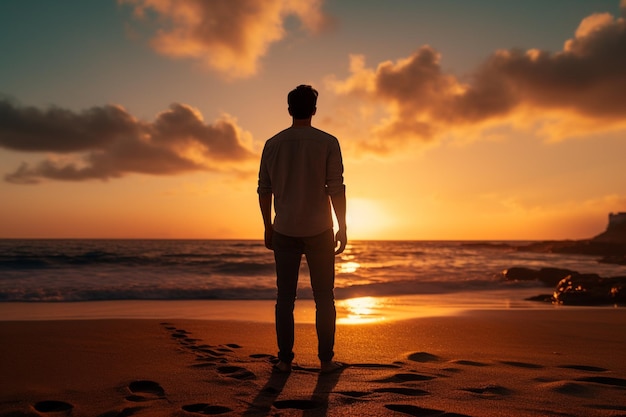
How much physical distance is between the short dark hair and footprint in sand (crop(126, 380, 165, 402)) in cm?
228

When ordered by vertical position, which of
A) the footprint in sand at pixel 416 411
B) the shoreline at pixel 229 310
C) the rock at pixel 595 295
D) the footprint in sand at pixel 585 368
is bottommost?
the shoreline at pixel 229 310

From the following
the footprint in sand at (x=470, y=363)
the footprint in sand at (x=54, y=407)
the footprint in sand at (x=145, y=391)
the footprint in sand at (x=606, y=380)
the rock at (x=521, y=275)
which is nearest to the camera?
the footprint in sand at (x=54, y=407)

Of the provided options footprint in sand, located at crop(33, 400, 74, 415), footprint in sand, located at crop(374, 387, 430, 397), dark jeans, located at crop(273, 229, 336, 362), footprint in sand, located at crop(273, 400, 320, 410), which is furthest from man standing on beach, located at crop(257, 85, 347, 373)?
footprint in sand, located at crop(33, 400, 74, 415)

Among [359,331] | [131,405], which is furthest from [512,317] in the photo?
[131,405]

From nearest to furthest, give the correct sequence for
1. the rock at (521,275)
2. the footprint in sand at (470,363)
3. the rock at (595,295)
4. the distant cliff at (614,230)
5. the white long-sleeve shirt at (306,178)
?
1. the white long-sleeve shirt at (306,178)
2. the footprint in sand at (470,363)
3. the rock at (595,295)
4. the rock at (521,275)
5. the distant cliff at (614,230)

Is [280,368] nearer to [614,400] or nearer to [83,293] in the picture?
[614,400]

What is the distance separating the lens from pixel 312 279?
12.3ft

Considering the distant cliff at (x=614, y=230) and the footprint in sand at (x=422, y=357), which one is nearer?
the footprint in sand at (x=422, y=357)

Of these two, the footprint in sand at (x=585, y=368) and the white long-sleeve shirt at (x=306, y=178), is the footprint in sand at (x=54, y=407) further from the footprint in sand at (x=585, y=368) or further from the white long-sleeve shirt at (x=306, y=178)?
the footprint in sand at (x=585, y=368)

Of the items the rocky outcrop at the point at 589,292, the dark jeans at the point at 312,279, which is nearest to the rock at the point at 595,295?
the rocky outcrop at the point at 589,292

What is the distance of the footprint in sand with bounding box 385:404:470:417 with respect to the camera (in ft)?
8.54

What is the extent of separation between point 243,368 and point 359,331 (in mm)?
2353

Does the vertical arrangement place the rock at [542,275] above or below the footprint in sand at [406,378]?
below

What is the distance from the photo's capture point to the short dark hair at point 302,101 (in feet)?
12.2
